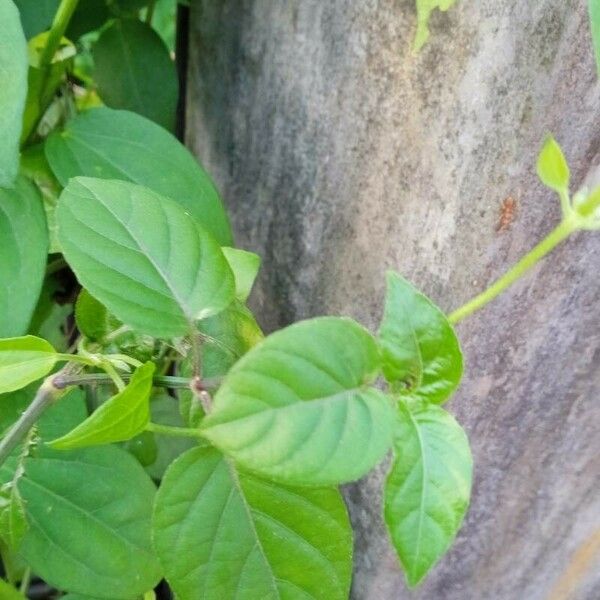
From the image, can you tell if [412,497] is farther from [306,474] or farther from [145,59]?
[145,59]

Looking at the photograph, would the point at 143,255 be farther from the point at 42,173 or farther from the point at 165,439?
the point at 165,439

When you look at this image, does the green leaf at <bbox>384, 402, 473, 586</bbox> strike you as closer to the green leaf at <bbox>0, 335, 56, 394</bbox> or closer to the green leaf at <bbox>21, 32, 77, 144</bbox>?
the green leaf at <bbox>0, 335, 56, 394</bbox>

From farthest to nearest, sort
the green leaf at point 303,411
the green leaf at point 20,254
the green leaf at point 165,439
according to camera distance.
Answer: the green leaf at point 165,439 → the green leaf at point 20,254 → the green leaf at point 303,411

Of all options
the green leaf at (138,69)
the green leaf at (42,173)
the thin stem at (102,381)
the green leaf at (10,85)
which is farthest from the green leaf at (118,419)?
the green leaf at (138,69)

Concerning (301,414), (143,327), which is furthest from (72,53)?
(301,414)

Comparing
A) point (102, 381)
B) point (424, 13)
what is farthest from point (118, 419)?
point (424, 13)

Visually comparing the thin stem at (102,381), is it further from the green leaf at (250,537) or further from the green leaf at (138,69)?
the green leaf at (138,69)
